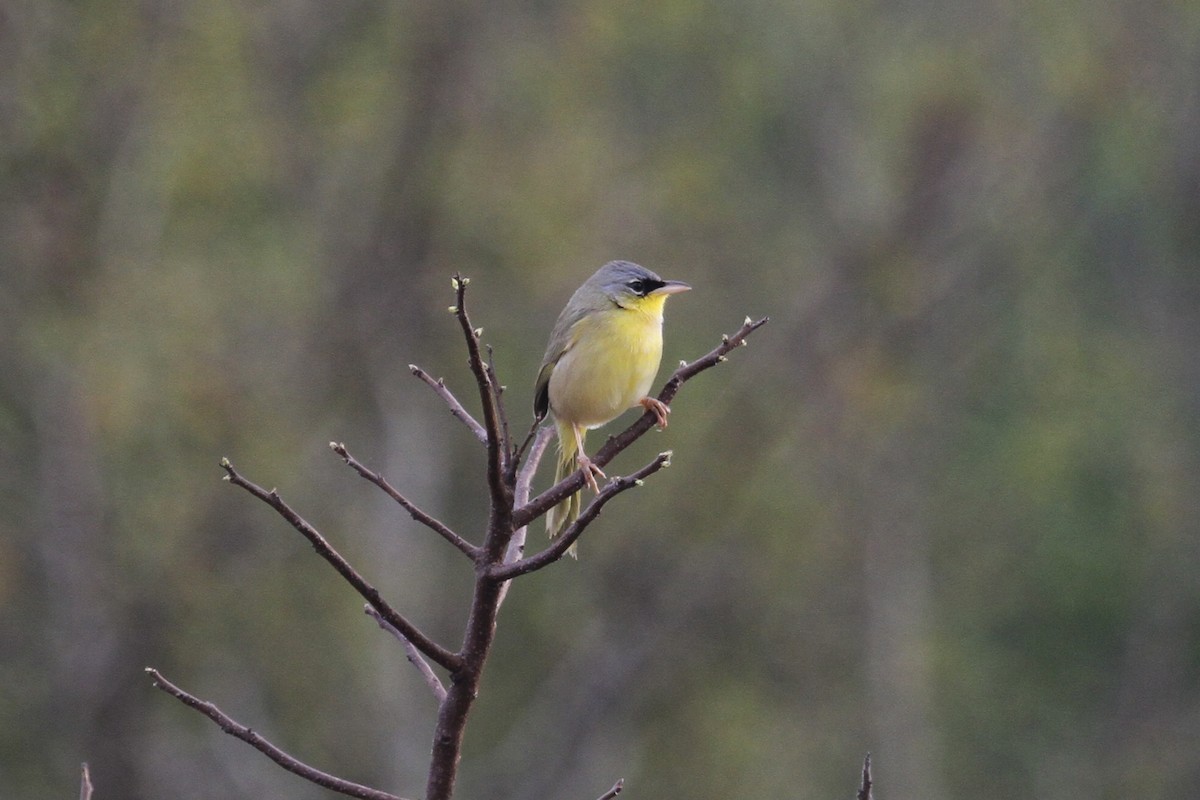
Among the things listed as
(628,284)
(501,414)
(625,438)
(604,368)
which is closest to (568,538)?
(501,414)

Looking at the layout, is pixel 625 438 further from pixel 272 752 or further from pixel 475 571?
pixel 272 752

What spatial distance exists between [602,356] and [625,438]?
6.82ft

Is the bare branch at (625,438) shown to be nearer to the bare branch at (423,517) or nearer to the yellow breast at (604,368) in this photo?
the bare branch at (423,517)

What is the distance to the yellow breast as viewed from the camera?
206 inches

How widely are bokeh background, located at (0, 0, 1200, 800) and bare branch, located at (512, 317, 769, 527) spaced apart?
11.6m

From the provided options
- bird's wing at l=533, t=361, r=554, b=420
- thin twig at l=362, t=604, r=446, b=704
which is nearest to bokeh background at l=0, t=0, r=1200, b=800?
bird's wing at l=533, t=361, r=554, b=420

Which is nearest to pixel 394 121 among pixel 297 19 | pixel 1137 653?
pixel 297 19

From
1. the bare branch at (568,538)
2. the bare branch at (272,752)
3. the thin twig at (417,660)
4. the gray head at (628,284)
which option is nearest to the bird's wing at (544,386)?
the gray head at (628,284)

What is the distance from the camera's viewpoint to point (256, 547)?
15.8m

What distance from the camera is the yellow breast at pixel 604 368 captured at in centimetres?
524

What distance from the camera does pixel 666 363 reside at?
18.3m

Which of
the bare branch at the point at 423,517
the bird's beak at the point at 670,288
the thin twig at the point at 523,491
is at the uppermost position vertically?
the bird's beak at the point at 670,288

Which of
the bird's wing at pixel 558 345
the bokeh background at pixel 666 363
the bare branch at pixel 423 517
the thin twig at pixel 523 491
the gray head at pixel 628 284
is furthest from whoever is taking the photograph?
the bokeh background at pixel 666 363

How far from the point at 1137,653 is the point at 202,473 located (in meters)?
13.7
